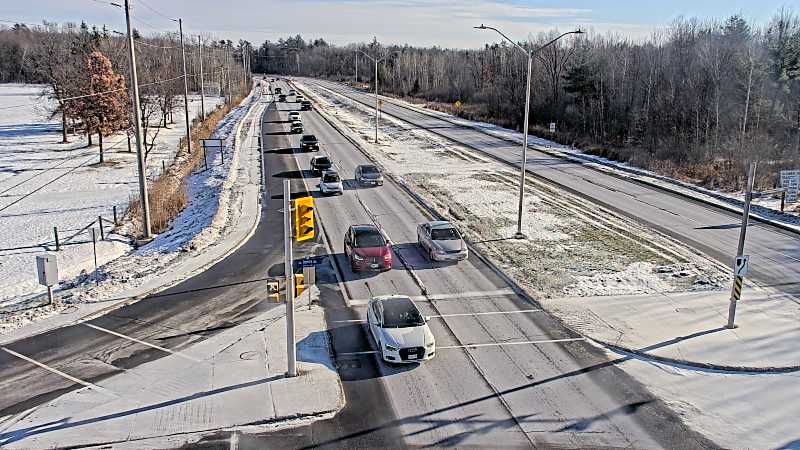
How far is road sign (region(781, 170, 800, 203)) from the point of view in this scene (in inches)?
1284

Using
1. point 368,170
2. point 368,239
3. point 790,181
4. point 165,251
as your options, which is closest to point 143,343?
point 368,239

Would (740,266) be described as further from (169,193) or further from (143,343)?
(169,193)

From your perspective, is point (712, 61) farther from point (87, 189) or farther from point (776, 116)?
point (87, 189)

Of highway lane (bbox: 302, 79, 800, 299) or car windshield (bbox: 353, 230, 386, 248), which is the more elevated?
car windshield (bbox: 353, 230, 386, 248)

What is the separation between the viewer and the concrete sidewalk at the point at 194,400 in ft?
43.3

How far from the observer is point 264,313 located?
20.0 metres

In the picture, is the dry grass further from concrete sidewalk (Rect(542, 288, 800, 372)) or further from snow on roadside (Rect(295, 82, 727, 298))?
concrete sidewalk (Rect(542, 288, 800, 372))

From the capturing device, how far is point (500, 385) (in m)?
15.5

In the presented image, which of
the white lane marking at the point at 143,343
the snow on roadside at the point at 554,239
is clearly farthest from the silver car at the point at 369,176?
the white lane marking at the point at 143,343

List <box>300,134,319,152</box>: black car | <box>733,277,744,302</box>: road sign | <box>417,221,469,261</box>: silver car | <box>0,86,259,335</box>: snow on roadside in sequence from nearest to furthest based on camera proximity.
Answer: <box>733,277,744,302</box>: road sign < <box>0,86,259,335</box>: snow on roadside < <box>417,221,469,261</box>: silver car < <box>300,134,319,152</box>: black car

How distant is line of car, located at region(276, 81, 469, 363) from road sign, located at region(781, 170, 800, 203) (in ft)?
61.2

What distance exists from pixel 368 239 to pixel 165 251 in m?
9.09

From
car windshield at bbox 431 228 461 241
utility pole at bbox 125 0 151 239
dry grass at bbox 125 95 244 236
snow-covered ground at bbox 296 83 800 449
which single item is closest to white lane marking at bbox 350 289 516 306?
snow-covered ground at bbox 296 83 800 449

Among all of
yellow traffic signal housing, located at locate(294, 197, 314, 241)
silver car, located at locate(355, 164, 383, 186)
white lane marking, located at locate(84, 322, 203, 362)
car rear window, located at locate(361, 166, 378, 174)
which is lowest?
white lane marking, located at locate(84, 322, 203, 362)
